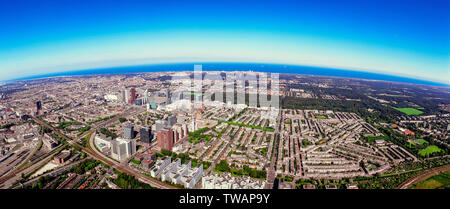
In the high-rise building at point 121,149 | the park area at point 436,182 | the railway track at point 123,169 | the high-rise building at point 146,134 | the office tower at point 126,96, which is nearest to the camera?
the railway track at point 123,169

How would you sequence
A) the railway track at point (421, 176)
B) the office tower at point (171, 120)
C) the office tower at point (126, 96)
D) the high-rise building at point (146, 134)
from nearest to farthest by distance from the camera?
the railway track at point (421, 176)
the high-rise building at point (146, 134)
the office tower at point (171, 120)
the office tower at point (126, 96)

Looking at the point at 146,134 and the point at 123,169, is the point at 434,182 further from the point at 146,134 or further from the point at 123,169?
the point at 146,134

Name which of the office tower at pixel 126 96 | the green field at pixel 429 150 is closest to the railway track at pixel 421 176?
the green field at pixel 429 150

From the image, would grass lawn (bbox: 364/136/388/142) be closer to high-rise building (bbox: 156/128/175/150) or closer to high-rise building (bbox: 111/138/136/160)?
high-rise building (bbox: 156/128/175/150)

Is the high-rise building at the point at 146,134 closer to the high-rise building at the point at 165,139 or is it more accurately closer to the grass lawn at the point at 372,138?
the high-rise building at the point at 165,139

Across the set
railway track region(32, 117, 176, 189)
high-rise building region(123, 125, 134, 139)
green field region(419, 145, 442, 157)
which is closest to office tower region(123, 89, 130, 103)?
railway track region(32, 117, 176, 189)

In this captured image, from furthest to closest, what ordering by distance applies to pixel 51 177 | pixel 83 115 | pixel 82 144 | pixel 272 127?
pixel 83 115 < pixel 272 127 < pixel 82 144 < pixel 51 177

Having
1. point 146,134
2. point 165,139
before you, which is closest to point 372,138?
point 165,139
